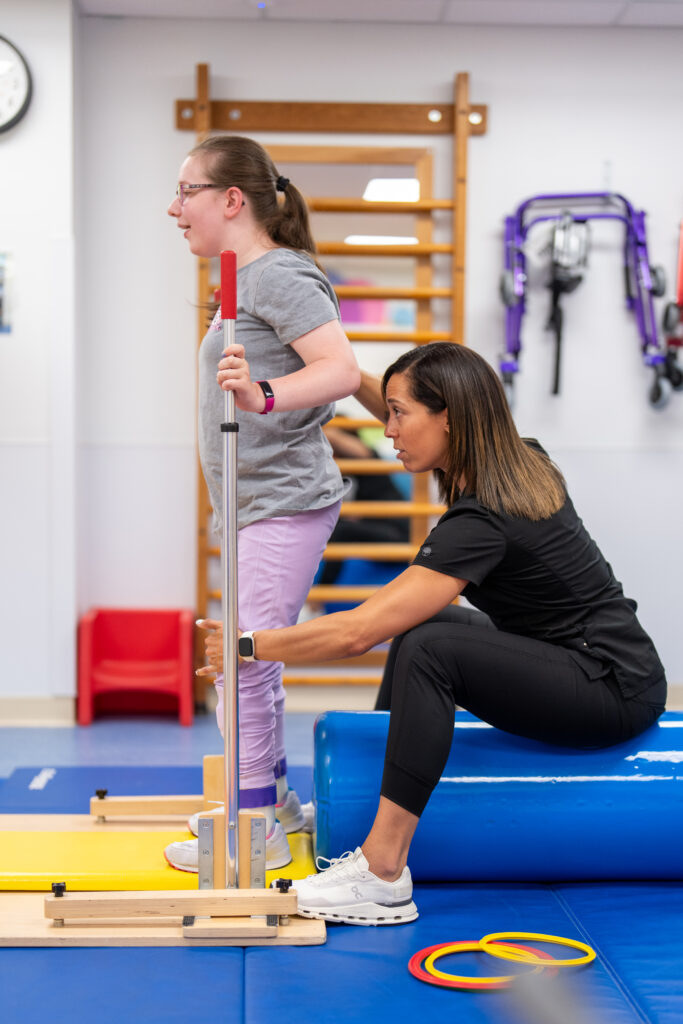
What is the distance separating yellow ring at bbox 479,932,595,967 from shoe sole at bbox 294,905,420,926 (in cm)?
16

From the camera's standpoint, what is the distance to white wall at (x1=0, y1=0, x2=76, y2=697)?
3.60m

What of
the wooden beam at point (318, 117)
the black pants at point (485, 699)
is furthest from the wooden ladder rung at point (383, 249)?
the black pants at point (485, 699)

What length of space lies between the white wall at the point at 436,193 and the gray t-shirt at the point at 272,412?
6.26ft

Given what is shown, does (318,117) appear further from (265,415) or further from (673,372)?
(265,415)

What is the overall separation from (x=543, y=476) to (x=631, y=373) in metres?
2.19

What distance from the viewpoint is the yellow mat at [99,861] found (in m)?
1.92

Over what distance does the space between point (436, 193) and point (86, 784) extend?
247 centimetres

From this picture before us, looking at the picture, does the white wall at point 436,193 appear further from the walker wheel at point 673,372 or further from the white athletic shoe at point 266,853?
the white athletic shoe at point 266,853

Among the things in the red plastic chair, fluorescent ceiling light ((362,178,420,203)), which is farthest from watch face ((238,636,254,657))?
fluorescent ceiling light ((362,178,420,203))

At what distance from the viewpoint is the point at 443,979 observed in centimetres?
155

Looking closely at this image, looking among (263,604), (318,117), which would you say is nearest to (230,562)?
(263,604)

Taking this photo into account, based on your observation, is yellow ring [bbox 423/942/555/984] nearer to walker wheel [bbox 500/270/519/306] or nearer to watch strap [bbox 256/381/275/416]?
watch strap [bbox 256/381/275/416]

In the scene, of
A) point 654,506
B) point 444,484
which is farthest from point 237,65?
point 444,484

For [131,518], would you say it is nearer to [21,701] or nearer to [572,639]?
[21,701]
